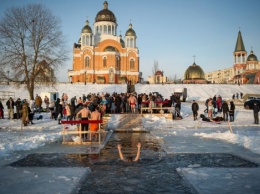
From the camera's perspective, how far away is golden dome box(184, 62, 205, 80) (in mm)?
72500

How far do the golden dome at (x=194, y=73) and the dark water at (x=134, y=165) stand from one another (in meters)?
63.9

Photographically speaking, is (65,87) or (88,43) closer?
(65,87)

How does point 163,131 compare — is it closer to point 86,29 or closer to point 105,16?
point 86,29

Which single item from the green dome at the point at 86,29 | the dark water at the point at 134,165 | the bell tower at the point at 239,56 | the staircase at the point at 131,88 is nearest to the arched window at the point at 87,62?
the green dome at the point at 86,29

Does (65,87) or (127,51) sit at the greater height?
(127,51)

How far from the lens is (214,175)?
6.71m

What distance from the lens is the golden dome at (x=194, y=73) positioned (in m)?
72.5

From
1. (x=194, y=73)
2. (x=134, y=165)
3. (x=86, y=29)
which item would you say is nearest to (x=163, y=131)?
(x=134, y=165)

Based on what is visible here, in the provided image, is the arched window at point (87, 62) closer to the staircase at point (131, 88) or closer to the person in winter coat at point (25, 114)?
the staircase at point (131, 88)

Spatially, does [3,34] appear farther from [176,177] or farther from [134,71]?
[134,71]

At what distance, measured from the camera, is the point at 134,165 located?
775 cm

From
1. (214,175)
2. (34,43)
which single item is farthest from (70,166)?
(34,43)

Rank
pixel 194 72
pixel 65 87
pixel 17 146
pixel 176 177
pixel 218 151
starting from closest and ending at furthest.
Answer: pixel 176 177 → pixel 218 151 → pixel 17 146 → pixel 65 87 → pixel 194 72

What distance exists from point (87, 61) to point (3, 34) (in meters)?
31.2
